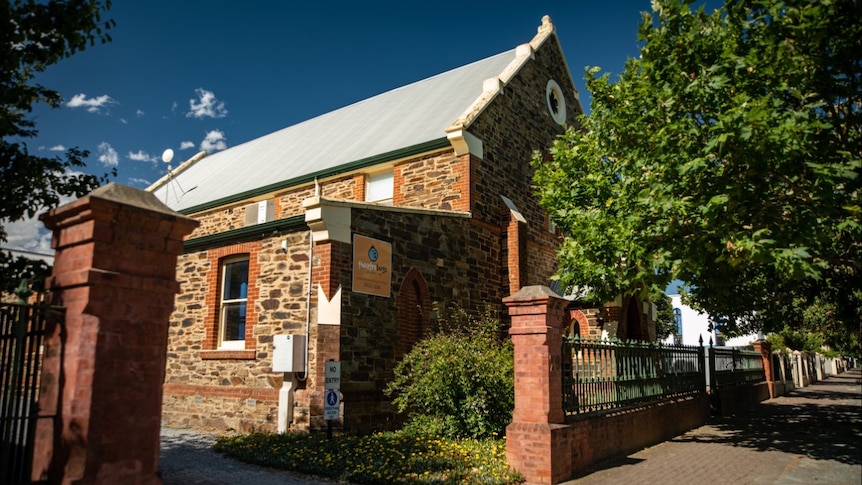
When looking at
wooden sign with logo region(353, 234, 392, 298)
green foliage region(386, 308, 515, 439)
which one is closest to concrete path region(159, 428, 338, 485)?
green foliage region(386, 308, 515, 439)

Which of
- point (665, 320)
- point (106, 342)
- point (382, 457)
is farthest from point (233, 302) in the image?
point (665, 320)

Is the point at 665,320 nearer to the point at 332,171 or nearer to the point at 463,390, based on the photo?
the point at 332,171

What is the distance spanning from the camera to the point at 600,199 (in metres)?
12.6

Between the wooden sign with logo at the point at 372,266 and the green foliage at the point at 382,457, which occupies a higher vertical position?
the wooden sign with logo at the point at 372,266

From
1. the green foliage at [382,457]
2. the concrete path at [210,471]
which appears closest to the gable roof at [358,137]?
the green foliage at [382,457]

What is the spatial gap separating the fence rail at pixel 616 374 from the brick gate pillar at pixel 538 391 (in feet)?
2.15

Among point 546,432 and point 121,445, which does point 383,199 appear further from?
point 121,445

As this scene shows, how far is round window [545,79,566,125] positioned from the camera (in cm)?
2095

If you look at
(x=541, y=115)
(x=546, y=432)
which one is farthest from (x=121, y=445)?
(x=541, y=115)

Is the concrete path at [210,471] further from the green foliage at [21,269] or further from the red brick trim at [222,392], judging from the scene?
the green foliage at [21,269]

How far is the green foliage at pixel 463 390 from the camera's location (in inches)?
451

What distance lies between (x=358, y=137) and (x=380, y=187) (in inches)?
120

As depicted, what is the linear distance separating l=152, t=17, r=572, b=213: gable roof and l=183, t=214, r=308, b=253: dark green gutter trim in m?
4.54

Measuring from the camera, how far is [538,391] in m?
9.19
